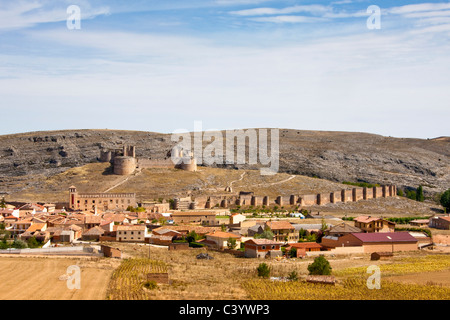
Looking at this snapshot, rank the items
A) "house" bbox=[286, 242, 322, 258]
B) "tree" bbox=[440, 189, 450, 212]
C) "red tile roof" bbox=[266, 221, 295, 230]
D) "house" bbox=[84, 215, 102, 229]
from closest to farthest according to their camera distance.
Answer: "house" bbox=[286, 242, 322, 258] → "red tile roof" bbox=[266, 221, 295, 230] → "house" bbox=[84, 215, 102, 229] → "tree" bbox=[440, 189, 450, 212]

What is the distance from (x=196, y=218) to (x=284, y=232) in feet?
41.6

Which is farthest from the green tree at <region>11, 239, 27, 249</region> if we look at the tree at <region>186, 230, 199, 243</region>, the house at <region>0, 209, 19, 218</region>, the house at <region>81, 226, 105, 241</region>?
the house at <region>0, 209, 19, 218</region>

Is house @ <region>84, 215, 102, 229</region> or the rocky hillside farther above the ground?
the rocky hillside

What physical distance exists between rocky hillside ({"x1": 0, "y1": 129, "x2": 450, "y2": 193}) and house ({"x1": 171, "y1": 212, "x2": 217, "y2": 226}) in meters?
51.6

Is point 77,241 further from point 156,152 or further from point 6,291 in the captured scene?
point 156,152

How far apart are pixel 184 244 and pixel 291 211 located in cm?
2813

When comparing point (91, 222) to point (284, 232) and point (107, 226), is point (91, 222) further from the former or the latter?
point (284, 232)

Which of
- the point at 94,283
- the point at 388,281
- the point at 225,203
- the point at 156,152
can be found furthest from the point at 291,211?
the point at 156,152

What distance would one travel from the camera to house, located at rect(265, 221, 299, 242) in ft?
165

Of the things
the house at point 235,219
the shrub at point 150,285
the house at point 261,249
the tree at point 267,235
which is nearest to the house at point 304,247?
the house at point 261,249

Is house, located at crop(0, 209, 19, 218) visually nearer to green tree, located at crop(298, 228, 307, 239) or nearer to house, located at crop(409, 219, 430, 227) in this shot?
green tree, located at crop(298, 228, 307, 239)

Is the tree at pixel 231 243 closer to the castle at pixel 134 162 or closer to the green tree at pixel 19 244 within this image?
the green tree at pixel 19 244

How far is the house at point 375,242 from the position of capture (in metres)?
46.4

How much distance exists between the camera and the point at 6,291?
2673cm
